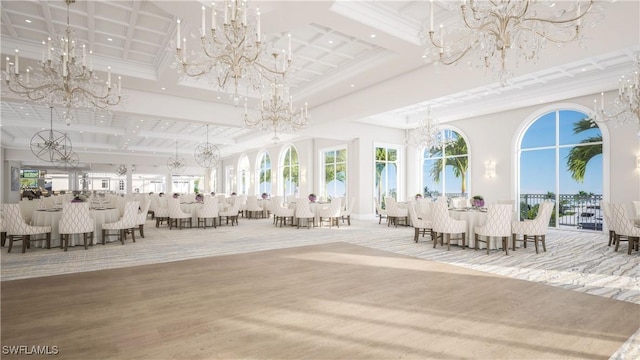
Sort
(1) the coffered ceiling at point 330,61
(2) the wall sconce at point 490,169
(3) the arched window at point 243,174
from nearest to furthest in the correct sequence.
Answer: (1) the coffered ceiling at point 330,61 < (2) the wall sconce at point 490,169 < (3) the arched window at point 243,174

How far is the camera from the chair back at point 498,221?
5.84 meters

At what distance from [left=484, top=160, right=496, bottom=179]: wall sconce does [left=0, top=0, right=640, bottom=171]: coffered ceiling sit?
1.83 metres

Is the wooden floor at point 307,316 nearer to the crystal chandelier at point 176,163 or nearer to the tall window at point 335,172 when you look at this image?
the tall window at point 335,172

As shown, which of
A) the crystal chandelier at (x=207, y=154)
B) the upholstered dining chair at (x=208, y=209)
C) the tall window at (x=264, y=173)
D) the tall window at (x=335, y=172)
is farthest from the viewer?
the tall window at (x=264, y=173)

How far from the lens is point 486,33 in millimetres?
3055

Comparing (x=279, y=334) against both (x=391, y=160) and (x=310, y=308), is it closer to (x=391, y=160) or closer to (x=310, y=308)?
(x=310, y=308)

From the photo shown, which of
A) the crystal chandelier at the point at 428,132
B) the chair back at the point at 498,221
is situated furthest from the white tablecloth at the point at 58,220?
the crystal chandelier at the point at 428,132

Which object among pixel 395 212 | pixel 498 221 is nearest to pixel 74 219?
pixel 498 221

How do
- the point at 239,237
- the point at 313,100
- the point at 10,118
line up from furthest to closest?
the point at 10,118, the point at 313,100, the point at 239,237

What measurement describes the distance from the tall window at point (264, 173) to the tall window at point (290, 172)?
1.94 m

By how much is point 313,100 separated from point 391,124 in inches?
185

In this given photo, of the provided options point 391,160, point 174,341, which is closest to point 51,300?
point 174,341

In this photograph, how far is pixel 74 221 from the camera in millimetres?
6062

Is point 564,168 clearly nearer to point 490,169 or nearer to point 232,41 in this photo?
point 490,169
